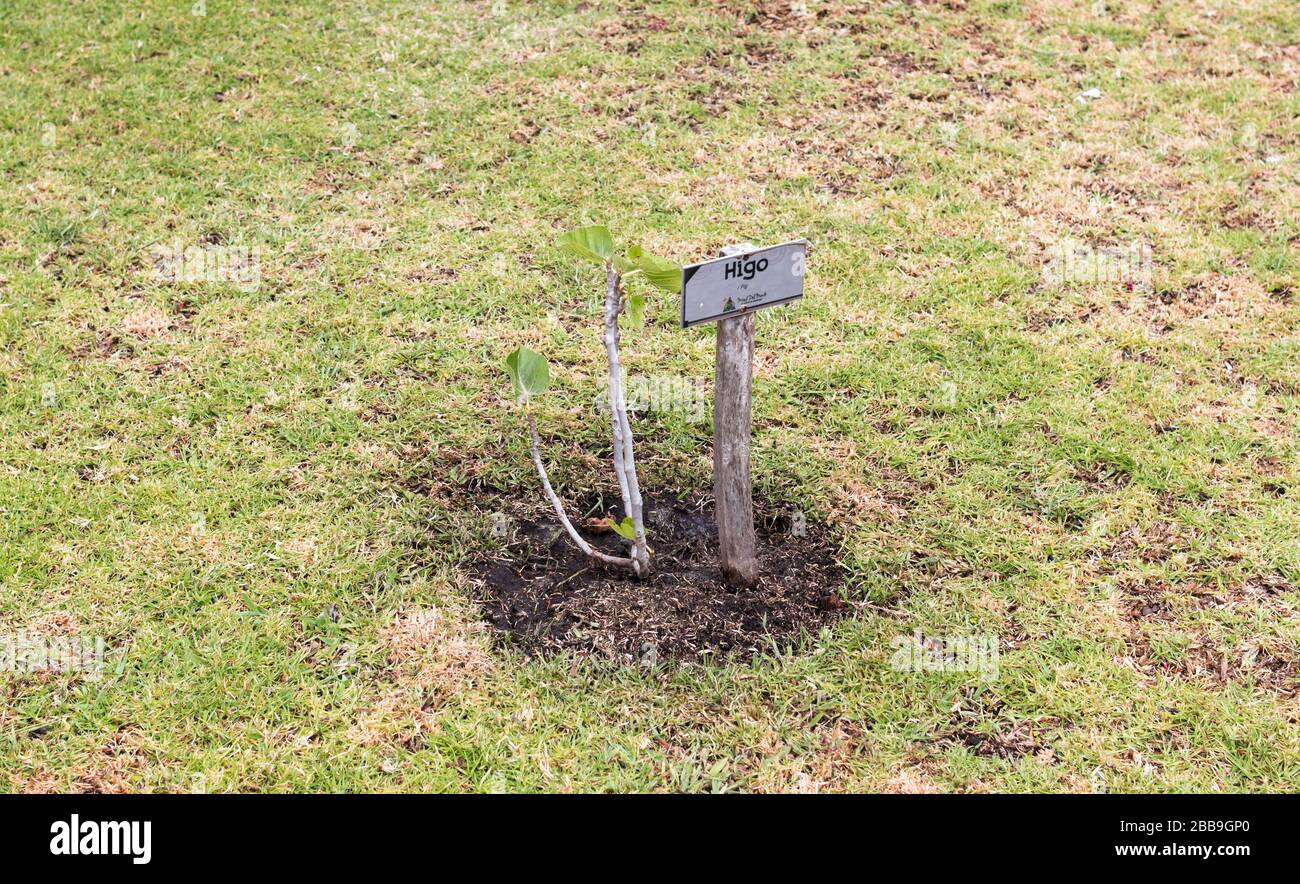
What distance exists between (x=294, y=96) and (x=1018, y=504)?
4891mm

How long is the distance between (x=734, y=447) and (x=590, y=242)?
0.79 meters

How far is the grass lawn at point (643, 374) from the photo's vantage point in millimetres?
3117

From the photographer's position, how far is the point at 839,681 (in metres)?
3.24

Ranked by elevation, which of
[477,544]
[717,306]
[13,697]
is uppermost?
[717,306]

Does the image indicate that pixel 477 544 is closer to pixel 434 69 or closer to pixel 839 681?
pixel 839 681

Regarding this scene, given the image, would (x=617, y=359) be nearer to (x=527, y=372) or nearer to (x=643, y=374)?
(x=527, y=372)

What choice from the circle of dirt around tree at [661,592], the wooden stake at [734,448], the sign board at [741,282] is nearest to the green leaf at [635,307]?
the sign board at [741,282]

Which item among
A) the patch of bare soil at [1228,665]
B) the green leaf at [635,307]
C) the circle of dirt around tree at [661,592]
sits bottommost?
the circle of dirt around tree at [661,592]

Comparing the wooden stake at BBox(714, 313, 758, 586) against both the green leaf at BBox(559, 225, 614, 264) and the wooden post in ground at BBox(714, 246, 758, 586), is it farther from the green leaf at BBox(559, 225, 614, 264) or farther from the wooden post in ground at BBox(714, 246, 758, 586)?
the green leaf at BBox(559, 225, 614, 264)

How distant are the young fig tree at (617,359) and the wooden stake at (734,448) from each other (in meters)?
0.25

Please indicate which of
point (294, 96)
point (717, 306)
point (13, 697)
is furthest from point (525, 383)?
point (294, 96)

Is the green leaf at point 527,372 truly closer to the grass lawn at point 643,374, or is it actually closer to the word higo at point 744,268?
the word higo at point 744,268

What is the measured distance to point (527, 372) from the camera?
3.13m

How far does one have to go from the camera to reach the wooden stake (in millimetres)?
3137
